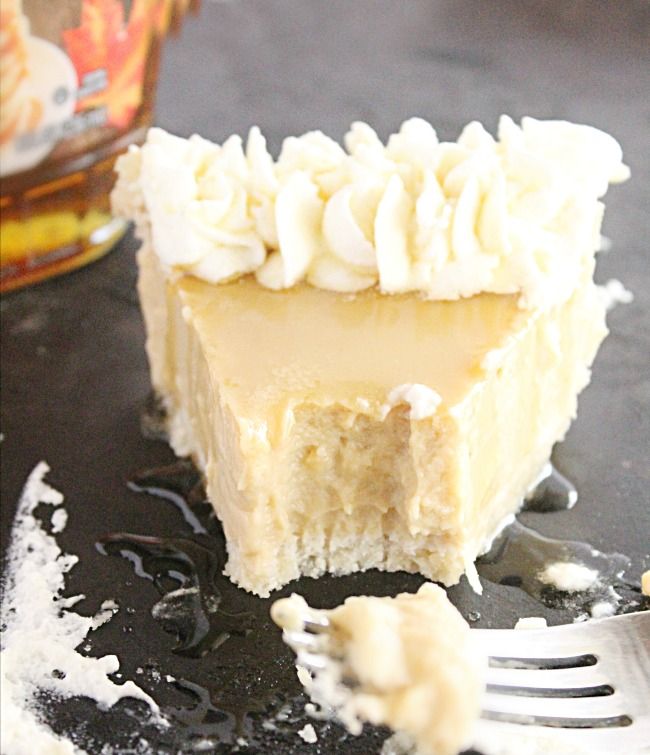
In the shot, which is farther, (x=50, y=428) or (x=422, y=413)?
(x=50, y=428)

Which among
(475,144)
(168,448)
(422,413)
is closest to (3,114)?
(168,448)

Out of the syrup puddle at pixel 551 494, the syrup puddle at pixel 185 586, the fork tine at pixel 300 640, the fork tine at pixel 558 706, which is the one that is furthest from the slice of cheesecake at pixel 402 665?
the syrup puddle at pixel 551 494

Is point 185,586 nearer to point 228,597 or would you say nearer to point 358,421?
point 228,597

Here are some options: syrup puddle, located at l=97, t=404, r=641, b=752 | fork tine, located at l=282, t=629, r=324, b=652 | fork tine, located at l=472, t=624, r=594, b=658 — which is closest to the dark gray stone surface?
syrup puddle, located at l=97, t=404, r=641, b=752

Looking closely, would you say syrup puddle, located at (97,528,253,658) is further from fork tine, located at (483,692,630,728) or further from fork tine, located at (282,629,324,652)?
fork tine, located at (483,692,630,728)

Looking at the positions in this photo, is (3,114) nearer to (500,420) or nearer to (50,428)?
(50,428)

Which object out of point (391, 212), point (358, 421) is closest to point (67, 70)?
point (391, 212)

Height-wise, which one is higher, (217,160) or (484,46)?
(217,160)
